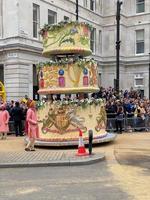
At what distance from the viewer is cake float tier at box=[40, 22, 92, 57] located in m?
17.3

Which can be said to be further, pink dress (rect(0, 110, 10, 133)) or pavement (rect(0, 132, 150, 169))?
pink dress (rect(0, 110, 10, 133))

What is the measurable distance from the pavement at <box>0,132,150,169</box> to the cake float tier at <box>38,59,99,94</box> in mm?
2280

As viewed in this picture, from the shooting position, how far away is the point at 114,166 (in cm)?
1222

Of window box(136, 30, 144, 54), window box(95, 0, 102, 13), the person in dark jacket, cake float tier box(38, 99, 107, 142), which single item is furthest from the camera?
window box(136, 30, 144, 54)

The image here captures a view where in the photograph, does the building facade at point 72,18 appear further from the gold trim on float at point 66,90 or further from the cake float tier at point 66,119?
the cake float tier at point 66,119

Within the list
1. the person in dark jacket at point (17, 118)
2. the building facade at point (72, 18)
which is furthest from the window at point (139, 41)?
the person in dark jacket at point (17, 118)

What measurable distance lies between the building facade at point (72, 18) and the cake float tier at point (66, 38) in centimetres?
1334

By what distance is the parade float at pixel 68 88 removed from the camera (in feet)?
55.8

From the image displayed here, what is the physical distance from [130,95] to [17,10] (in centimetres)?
973

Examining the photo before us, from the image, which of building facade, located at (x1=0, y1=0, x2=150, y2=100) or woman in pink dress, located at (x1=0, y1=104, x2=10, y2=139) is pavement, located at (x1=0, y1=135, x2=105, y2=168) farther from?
building facade, located at (x1=0, y1=0, x2=150, y2=100)

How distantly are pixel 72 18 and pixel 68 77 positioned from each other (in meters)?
22.0

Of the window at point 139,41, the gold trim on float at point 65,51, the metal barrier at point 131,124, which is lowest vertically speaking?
the metal barrier at point 131,124

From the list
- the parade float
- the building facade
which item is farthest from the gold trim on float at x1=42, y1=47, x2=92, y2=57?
the building facade

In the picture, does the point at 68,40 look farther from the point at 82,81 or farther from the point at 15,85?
the point at 15,85
